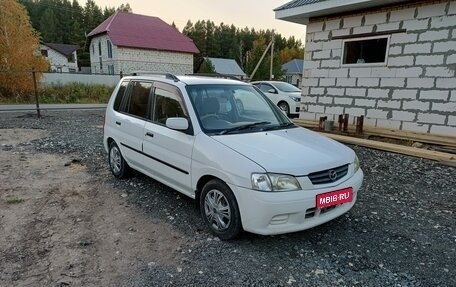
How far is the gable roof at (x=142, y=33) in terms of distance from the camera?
34500 mm

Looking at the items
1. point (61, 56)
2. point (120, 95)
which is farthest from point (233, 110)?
point (61, 56)

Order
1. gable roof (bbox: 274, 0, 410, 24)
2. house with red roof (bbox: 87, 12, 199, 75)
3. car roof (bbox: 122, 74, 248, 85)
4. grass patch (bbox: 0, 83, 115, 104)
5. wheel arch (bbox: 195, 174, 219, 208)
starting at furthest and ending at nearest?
house with red roof (bbox: 87, 12, 199, 75) → grass patch (bbox: 0, 83, 115, 104) → gable roof (bbox: 274, 0, 410, 24) → car roof (bbox: 122, 74, 248, 85) → wheel arch (bbox: 195, 174, 219, 208)

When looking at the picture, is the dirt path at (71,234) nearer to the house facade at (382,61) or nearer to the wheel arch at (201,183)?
the wheel arch at (201,183)

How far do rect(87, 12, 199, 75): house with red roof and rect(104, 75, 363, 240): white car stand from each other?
31803 millimetres

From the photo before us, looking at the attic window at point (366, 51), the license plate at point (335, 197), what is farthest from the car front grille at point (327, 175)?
the attic window at point (366, 51)

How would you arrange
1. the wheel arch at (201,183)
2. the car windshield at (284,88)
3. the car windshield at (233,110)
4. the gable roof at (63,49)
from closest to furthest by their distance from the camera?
the wheel arch at (201,183), the car windshield at (233,110), the car windshield at (284,88), the gable roof at (63,49)

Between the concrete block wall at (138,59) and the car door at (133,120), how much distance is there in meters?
30.6

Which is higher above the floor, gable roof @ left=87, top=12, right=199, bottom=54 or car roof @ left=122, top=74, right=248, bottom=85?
gable roof @ left=87, top=12, right=199, bottom=54

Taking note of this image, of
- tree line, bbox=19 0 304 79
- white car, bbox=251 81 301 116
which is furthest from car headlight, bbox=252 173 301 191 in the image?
tree line, bbox=19 0 304 79

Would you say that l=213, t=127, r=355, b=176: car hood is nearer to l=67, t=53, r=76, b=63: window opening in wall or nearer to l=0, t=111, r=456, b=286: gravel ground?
l=0, t=111, r=456, b=286: gravel ground

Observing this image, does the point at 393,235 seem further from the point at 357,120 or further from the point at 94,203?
the point at 357,120

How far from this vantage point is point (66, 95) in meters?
19.4

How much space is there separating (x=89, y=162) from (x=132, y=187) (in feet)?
6.08

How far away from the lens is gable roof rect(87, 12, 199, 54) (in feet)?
113
